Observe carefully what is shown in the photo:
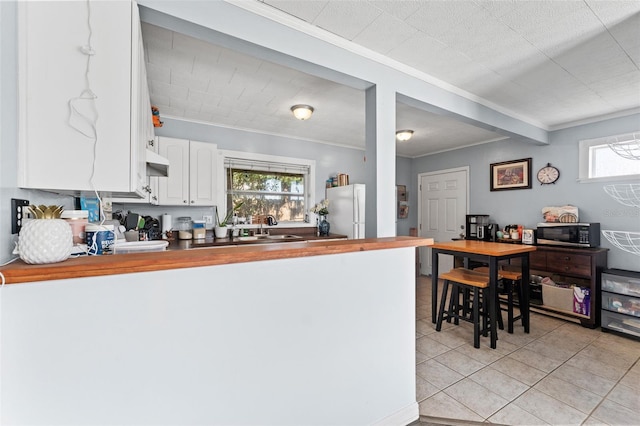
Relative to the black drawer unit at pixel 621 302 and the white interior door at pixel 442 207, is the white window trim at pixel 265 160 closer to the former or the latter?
the white interior door at pixel 442 207

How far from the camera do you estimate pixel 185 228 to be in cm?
377

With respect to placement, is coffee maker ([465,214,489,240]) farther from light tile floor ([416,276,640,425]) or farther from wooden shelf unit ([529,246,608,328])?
light tile floor ([416,276,640,425])

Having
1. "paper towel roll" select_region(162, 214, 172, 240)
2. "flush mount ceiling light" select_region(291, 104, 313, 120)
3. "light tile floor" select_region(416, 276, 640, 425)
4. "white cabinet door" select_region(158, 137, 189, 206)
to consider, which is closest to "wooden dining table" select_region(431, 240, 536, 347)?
"light tile floor" select_region(416, 276, 640, 425)

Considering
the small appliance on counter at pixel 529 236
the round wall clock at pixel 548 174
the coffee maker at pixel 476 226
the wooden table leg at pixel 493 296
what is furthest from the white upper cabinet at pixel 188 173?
the round wall clock at pixel 548 174

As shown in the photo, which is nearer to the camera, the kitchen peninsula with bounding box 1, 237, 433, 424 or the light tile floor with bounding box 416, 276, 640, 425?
the kitchen peninsula with bounding box 1, 237, 433, 424

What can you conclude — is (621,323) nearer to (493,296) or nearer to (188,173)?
(493,296)

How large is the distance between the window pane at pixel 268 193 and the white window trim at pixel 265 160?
0.27 ft

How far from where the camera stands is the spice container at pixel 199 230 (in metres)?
3.69

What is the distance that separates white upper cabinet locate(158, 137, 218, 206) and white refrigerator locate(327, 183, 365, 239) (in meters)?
1.82

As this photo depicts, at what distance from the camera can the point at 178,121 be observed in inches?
144

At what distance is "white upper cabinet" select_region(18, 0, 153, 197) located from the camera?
108 cm

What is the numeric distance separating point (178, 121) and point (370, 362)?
3.49 m

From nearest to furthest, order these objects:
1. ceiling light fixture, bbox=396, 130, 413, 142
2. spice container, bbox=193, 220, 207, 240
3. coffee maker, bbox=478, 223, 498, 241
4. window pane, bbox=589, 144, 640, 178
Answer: window pane, bbox=589, 144, 640, 178 → spice container, bbox=193, 220, 207, 240 → ceiling light fixture, bbox=396, 130, 413, 142 → coffee maker, bbox=478, 223, 498, 241

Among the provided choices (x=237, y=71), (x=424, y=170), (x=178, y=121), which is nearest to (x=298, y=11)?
(x=237, y=71)
